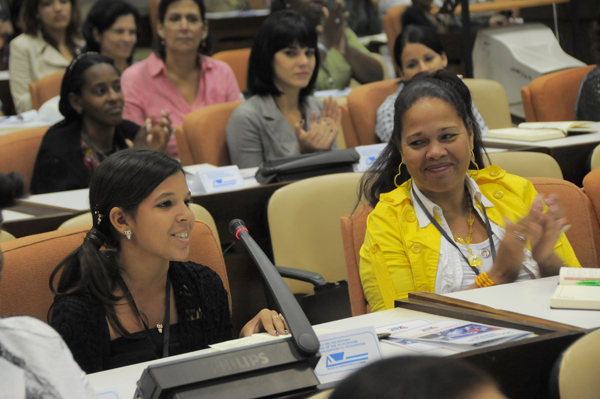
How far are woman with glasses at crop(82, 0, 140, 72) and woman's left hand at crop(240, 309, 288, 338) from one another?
316 cm

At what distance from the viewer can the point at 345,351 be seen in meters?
1.15

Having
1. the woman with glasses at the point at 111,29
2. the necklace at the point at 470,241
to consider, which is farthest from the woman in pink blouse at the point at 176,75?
the necklace at the point at 470,241

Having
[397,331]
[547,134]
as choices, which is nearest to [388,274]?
[397,331]

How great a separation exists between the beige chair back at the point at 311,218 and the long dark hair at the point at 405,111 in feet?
0.88

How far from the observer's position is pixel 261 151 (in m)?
3.14

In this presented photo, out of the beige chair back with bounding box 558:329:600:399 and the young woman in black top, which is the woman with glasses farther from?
the beige chair back with bounding box 558:329:600:399

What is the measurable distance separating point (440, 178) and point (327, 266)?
75 cm

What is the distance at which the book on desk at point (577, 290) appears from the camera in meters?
1.33

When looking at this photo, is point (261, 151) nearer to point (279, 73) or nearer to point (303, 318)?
point (279, 73)

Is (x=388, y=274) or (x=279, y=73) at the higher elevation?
(x=279, y=73)

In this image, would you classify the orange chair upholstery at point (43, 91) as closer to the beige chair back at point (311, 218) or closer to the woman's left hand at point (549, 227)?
the beige chair back at point (311, 218)

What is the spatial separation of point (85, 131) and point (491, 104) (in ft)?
6.59

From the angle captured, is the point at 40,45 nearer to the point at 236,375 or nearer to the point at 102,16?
the point at 102,16

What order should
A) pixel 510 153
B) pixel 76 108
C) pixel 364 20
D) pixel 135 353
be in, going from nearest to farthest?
1. pixel 135 353
2. pixel 510 153
3. pixel 76 108
4. pixel 364 20
